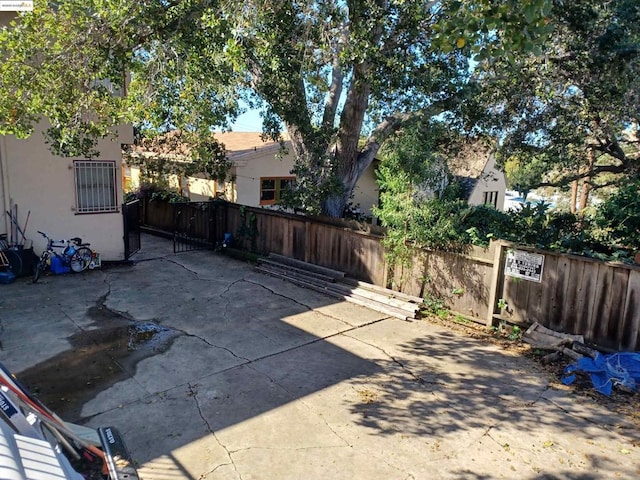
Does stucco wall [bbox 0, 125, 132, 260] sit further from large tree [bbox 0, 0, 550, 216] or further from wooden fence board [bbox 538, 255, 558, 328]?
wooden fence board [bbox 538, 255, 558, 328]

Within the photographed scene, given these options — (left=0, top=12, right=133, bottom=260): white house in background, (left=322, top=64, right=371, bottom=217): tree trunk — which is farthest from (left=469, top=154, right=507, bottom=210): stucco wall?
(left=0, top=12, right=133, bottom=260): white house in background

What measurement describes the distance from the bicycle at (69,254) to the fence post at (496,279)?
28.2 feet

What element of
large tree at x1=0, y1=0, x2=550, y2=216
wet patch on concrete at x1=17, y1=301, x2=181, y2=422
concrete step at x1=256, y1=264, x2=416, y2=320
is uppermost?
large tree at x1=0, y1=0, x2=550, y2=216

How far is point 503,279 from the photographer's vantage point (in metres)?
7.16

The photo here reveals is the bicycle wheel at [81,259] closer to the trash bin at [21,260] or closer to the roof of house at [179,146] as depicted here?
the trash bin at [21,260]

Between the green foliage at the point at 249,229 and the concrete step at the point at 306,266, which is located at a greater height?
the green foliage at the point at 249,229

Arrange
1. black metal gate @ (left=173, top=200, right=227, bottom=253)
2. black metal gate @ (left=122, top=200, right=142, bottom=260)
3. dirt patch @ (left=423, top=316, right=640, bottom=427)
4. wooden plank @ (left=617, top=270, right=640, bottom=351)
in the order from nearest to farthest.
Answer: dirt patch @ (left=423, top=316, right=640, bottom=427) < wooden plank @ (left=617, top=270, right=640, bottom=351) < black metal gate @ (left=122, top=200, right=142, bottom=260) < black metal gate @ (left=173, top=200, right=227, bottom=253)

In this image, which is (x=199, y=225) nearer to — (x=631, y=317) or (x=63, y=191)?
(x=63, y=191)

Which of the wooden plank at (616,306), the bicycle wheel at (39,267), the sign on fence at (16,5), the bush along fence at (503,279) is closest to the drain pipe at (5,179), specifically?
the bicycle wheel at (39,267)

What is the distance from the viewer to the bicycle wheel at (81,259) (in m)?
9.77

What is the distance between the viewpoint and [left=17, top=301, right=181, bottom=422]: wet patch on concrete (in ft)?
16.0

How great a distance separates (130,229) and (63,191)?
7.11 feet

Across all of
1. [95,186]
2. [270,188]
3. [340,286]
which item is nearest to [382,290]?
[340,286]

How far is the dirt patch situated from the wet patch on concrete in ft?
15.5
